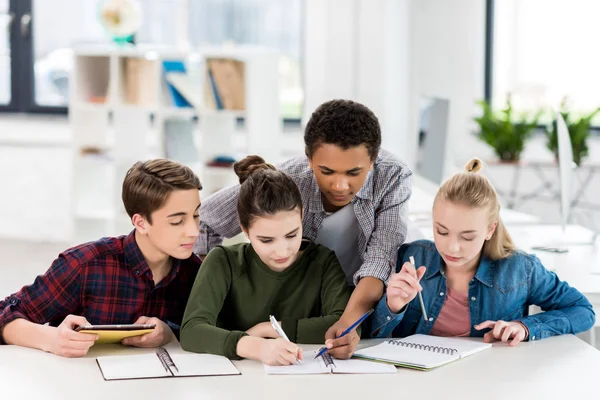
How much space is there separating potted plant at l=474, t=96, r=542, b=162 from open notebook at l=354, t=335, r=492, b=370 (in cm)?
379

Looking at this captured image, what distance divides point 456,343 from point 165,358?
64cm

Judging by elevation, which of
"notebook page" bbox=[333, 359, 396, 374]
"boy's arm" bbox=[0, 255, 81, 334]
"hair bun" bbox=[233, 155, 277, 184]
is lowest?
"notebook page" bbox=[333, 359, 396, 374]

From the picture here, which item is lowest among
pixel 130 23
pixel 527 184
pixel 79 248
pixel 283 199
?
pixel 527 184

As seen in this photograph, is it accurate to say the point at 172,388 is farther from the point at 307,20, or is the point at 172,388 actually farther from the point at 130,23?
the point at 307,20

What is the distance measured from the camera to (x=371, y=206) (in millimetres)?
2254

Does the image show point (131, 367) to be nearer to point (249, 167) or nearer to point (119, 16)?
point (249, 167)

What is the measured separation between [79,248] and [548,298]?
114 cm

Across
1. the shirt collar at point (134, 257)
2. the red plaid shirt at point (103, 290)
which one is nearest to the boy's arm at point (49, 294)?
Result: the red plaid shirt at point (103, 290)

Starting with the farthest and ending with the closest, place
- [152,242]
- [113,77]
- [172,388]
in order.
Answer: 1. [113,77]
2. [152,242]
3. [172,388]

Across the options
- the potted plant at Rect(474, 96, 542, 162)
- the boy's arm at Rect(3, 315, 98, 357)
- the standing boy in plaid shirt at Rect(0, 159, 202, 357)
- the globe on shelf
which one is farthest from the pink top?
the globe on shelf

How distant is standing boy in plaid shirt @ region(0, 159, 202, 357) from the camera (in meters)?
1.97

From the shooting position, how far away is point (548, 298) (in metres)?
Answer: 2.09

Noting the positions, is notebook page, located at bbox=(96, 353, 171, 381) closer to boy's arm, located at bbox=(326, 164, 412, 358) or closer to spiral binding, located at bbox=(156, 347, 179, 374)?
spiral binding, located at bbox=(156, 347, 179, 374)

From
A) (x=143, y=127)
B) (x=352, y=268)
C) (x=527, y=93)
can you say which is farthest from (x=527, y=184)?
(x=352, y=268)
